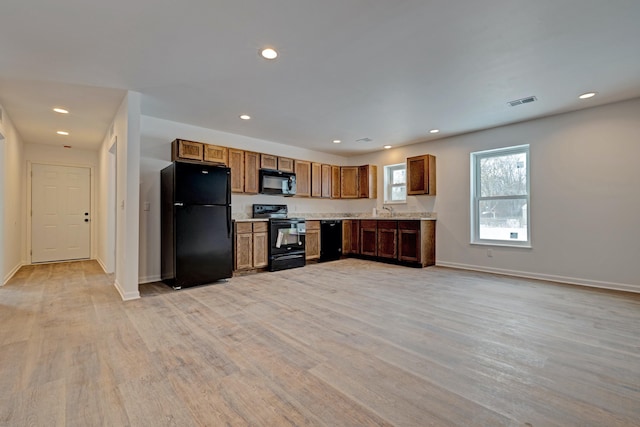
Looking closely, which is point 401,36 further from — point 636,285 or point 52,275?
point 52,275

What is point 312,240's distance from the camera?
6.11 metres

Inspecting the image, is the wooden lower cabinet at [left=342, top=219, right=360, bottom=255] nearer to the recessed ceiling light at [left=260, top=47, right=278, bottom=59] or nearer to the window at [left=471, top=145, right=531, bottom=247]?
the window at [left=471, top=145, right=531, bottom=247]

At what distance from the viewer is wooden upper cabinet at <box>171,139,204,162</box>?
452cm

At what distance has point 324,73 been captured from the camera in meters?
3.11

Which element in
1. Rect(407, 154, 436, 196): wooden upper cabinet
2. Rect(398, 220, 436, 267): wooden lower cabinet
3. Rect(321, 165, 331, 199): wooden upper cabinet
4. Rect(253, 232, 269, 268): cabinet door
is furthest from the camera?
Rect(321, 165, 331, 199): wooden upper cabinet

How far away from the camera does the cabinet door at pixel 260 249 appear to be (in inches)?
198

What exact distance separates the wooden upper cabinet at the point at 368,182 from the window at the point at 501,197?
7.09ft

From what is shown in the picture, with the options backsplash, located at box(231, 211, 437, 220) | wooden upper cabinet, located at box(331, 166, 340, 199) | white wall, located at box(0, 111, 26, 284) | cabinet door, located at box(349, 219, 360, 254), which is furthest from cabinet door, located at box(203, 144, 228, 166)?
cabinet door, located at box(349, 219, 360, 254)

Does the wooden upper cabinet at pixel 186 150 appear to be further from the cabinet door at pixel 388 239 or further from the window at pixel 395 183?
the window at pixel 395 183

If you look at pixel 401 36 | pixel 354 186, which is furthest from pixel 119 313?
pixel 354 186

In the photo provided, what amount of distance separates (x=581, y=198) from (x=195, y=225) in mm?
5489

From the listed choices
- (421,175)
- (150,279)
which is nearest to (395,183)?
(421,175)

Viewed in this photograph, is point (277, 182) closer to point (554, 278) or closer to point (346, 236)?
point (346, 236)

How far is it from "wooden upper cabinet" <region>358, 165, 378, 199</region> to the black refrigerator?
3.51 metres
